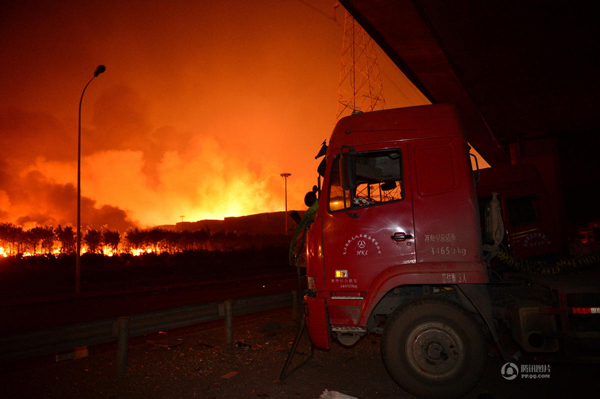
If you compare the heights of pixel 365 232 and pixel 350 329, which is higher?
pixel 365 232

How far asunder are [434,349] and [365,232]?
4.96 ft

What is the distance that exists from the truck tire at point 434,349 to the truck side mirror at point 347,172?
1.59 metres

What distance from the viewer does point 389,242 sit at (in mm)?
4625

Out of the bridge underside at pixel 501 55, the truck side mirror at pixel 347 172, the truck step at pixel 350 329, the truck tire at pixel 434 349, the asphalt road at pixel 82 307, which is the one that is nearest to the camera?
the truck tire at pixel 434 349

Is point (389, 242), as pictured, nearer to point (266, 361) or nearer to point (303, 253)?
point (303, 253)

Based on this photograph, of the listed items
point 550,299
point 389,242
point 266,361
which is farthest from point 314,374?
point 550,299

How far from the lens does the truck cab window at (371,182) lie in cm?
483

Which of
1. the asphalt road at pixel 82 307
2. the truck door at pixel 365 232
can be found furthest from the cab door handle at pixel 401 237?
the asphalt road at pixel 82 307

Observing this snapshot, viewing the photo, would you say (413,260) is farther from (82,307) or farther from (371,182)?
(82,307)

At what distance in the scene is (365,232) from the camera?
15.4 feet

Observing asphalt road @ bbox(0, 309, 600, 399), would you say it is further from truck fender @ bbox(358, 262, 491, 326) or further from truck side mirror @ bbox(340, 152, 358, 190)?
truck side mirror @ bbox(340, 152, 358, 190)

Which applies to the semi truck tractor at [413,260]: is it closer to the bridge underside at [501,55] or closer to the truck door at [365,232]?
the truck door at [365,232]

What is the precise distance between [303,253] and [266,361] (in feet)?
5.74

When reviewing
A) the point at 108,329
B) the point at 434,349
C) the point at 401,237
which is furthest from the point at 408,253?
the point at 108,329
